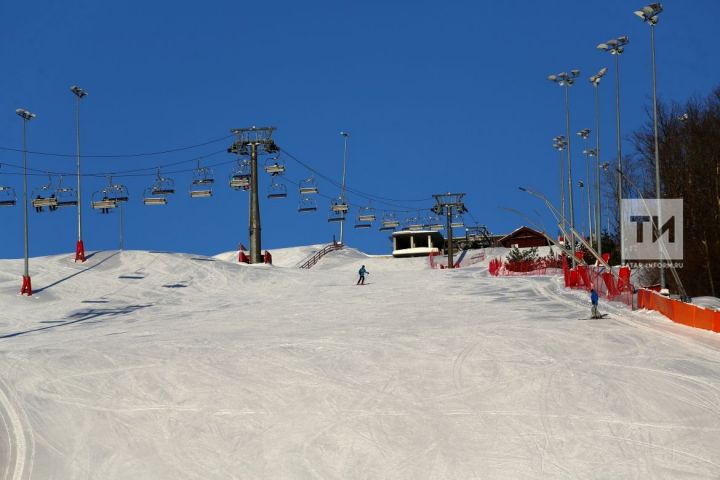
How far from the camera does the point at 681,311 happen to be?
2745 cm

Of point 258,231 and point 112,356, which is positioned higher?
point 258,231

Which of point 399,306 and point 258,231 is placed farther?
point 258,231

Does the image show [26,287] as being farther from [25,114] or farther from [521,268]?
[521,268]

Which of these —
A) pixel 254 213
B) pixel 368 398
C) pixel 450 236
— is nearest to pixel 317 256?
pixel 450 236

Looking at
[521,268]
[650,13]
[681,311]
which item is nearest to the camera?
[681,311]

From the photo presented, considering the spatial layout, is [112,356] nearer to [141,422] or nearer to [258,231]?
[141,422]

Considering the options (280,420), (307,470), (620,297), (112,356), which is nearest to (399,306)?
(620,297)

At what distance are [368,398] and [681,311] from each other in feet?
41.2

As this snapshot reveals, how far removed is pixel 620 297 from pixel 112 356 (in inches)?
754

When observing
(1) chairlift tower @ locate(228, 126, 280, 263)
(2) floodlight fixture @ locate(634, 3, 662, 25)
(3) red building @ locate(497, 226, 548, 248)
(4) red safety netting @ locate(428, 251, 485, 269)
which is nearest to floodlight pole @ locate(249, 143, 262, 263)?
(1) chairlift tower @ locate(228, 126, 280, 263)

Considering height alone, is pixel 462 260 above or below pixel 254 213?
below

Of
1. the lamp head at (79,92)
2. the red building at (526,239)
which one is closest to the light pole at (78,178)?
the lamp head at (79,92)

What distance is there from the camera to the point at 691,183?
50.0 m

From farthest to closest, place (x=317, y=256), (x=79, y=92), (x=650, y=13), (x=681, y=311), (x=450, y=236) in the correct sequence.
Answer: (x=317, y=256) → (x=450, y=236) → (x=79, y=92) → (x=650, y=13) → (x=681, y=311)
